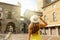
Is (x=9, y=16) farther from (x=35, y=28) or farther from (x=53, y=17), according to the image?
(x=35, y=28)

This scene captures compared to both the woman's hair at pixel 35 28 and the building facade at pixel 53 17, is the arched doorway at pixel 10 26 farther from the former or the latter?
the woman's hair at pixel 35 28

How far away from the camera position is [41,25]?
1534 mm

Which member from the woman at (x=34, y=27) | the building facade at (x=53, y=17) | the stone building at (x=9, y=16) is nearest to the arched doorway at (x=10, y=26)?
the stone building at (x=9, y=16)

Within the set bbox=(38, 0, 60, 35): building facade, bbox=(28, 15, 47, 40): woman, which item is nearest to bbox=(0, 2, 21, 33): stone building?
bbox=(38, 0, 60, 35): building facade

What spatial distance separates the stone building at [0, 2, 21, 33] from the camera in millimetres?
15539

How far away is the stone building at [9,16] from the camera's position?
15.5 metres

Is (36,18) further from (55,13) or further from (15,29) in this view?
(15,29)

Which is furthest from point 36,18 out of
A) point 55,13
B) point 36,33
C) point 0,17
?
point 0,17

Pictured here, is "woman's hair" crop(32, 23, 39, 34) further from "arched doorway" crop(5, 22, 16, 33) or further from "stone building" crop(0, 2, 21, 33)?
"arched doorway" crop(5, 22, 16, 33)

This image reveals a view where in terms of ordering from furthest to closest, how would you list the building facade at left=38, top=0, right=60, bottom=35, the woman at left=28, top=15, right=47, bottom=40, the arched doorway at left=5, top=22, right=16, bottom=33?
the arched doorway at left=5, top=22, right=16, bottom=33
the building facade at left=38, top=0, right=60, bottom=35
the woman at left=28, top=15, right=47, bottom=40

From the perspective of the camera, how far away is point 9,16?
16.4 m

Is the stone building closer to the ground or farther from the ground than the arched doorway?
farther from the ground

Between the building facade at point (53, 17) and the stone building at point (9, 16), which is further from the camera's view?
the stone building at point (9, 16)

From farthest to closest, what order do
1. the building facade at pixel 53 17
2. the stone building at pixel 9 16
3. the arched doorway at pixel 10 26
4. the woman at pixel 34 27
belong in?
the arched doorway at pixel 10 26
the stone building at pixel 9 16
the building facade at pixel 53 17
the woman at pixel 34 27
